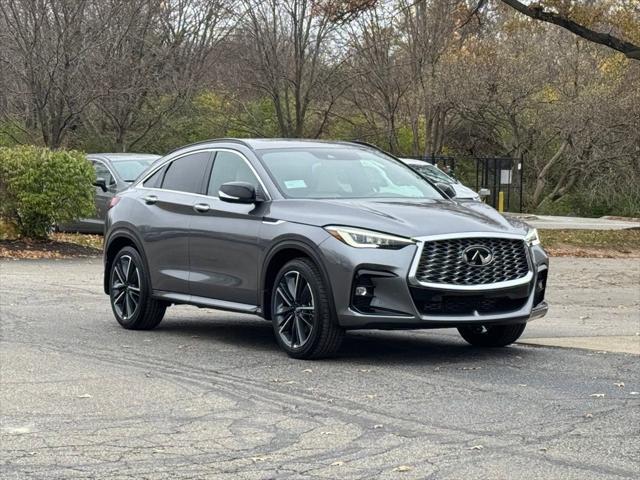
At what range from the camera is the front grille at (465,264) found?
28.7 ft

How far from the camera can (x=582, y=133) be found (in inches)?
1594

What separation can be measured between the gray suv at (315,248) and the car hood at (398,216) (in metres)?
0.01

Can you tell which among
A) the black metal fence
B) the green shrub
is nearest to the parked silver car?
the green shrub

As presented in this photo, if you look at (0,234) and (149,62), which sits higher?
(149,62)

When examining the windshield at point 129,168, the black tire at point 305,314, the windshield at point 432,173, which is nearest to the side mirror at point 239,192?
the black tire at point 305,314

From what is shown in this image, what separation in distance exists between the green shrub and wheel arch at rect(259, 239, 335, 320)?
10.7 m

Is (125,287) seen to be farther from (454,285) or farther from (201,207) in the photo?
(454,285)

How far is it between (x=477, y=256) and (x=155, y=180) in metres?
3.79

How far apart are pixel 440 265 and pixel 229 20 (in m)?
30.8

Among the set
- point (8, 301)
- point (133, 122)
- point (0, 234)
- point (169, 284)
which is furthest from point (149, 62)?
point (169, 284)

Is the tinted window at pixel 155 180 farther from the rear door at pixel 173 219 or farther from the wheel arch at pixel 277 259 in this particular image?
the wheel arch at pixel 277 259

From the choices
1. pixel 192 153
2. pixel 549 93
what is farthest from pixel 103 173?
pixel 549 93

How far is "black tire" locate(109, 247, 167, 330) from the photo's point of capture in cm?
1109

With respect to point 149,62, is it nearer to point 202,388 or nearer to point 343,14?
point 343,14
